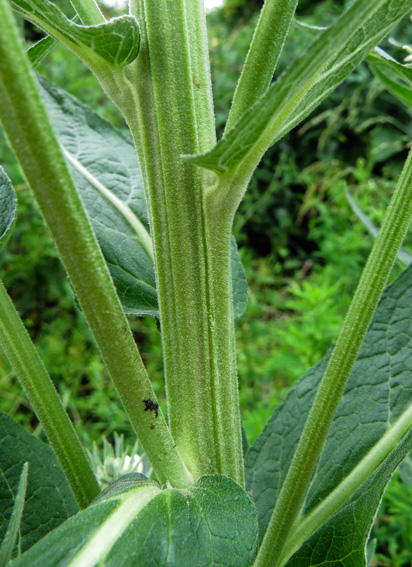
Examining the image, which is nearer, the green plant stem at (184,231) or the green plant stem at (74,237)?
the green plant stem at (74,237)

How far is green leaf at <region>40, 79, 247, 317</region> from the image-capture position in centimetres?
74

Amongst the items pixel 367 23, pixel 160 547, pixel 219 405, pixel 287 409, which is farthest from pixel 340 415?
pixel 367 23

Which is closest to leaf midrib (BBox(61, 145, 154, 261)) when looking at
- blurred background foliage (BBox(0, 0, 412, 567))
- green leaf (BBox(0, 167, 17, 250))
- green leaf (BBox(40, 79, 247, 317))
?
green leaf (BBox(40, 79, 247, 317))

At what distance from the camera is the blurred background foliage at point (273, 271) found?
5.41ft

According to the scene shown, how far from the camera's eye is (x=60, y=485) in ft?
2.39

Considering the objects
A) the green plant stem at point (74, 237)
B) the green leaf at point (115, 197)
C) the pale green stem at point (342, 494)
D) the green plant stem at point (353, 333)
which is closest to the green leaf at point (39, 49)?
the green leaf at point (115, 197)

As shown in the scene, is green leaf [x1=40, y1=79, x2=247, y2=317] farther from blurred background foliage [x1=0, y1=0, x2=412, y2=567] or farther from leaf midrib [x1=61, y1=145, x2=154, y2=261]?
blurred background foliage [x1=0, y1=0, x2=412, y2=567]

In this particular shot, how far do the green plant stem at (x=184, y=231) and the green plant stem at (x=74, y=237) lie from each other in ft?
0.18

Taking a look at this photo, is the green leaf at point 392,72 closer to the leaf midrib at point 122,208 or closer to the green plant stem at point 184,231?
the green plant stem at point 184,231

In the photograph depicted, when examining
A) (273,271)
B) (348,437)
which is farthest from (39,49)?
(273,271)

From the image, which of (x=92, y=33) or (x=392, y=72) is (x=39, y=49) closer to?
(x=92, y=33)

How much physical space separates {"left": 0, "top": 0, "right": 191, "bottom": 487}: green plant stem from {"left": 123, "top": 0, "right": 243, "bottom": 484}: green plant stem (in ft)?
0.18

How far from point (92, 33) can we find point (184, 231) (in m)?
0.20

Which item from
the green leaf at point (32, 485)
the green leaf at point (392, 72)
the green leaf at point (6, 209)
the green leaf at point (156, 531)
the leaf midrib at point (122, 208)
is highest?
the green leaf at point (392, 72)
